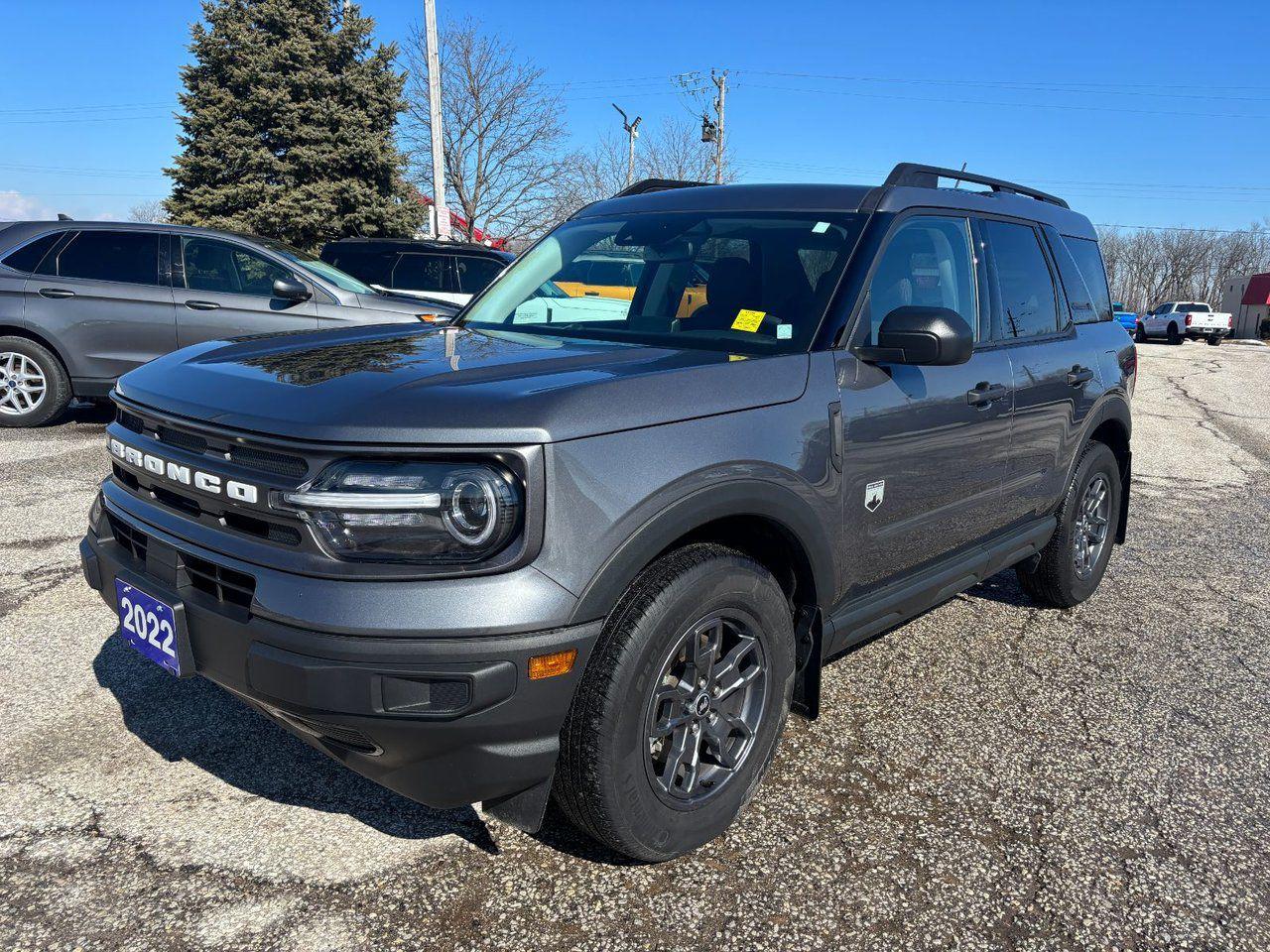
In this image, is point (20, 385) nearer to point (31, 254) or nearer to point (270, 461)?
point (31, 254)

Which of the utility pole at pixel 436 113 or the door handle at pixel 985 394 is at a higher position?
the utility pole at pixel 436 113

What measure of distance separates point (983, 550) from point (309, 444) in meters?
2.69

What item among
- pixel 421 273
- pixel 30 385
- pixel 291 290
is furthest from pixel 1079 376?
pixel 421 273

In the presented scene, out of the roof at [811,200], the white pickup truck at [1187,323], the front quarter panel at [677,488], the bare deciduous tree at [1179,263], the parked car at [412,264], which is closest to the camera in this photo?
the front quarter panel at [677,488]

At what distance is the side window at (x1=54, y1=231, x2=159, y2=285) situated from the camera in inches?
322

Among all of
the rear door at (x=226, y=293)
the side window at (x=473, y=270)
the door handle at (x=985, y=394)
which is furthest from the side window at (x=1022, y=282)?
the side window at (x=473, y=270)

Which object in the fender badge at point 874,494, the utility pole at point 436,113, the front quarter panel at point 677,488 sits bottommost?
the fender badge at point 874,494

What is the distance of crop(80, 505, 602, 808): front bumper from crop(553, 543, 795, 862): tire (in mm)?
93

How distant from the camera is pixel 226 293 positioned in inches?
332

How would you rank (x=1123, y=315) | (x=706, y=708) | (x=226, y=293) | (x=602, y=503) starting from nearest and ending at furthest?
(x=602, y=503), (x=706, y=708), (x=226, y=293), (x=1123, y=315)

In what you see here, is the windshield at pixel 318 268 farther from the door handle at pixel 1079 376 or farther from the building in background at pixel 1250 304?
the building in background at pixel 1250 304

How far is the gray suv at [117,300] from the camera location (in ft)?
26.3

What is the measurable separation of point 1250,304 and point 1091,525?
60235 millimetres

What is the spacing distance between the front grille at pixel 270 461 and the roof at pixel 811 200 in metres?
1.99
